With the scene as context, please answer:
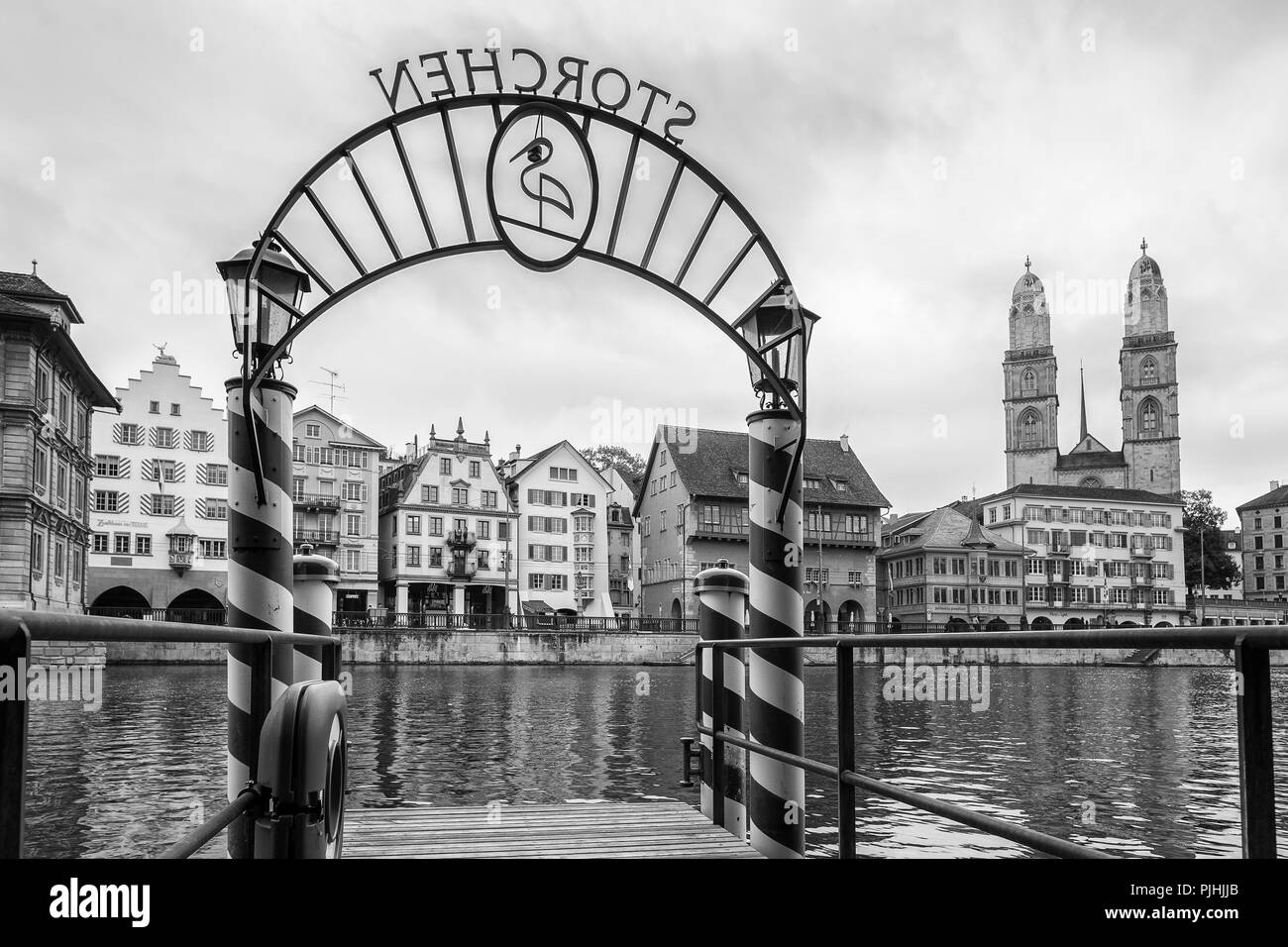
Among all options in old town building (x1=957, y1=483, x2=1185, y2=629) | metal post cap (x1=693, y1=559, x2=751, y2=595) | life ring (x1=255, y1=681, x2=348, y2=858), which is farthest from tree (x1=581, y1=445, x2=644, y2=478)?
life ring (x1=255, y1=681, x2=348, y2=858)

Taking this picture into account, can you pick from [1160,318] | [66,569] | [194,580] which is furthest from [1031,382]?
[66,569]

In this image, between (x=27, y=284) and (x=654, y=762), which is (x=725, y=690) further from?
(x=27, y=284)

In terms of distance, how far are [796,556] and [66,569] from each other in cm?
5011

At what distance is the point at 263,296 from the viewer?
20.9ft

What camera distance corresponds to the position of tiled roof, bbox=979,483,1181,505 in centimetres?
10319

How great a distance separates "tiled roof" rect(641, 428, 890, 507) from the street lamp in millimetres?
71484

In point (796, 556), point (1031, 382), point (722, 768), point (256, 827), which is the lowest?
point (722, 768)

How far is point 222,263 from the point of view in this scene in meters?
6.55

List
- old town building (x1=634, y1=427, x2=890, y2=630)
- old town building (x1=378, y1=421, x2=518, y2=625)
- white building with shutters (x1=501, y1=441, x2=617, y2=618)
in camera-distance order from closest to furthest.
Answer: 1. old town building (x1=378, y1=421, x2=518, y2=625)
2. white building with shutters (x1=501, y1=441, x2=617, y2=618)
3. old town building (x1=634, y1=427, x2=890, y2=630)

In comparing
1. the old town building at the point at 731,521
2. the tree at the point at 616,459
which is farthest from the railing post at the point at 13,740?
the tree at the point at 616,459

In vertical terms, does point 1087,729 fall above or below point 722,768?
below

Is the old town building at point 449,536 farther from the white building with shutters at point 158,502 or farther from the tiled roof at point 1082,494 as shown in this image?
the tiled roof at point 1082,494

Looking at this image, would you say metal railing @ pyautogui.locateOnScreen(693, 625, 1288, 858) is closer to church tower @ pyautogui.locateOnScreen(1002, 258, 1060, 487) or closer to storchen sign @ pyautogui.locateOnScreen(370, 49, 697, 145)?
storchen sign @ pyautogui.locateOnScreen(370, 49, 697, 145)
